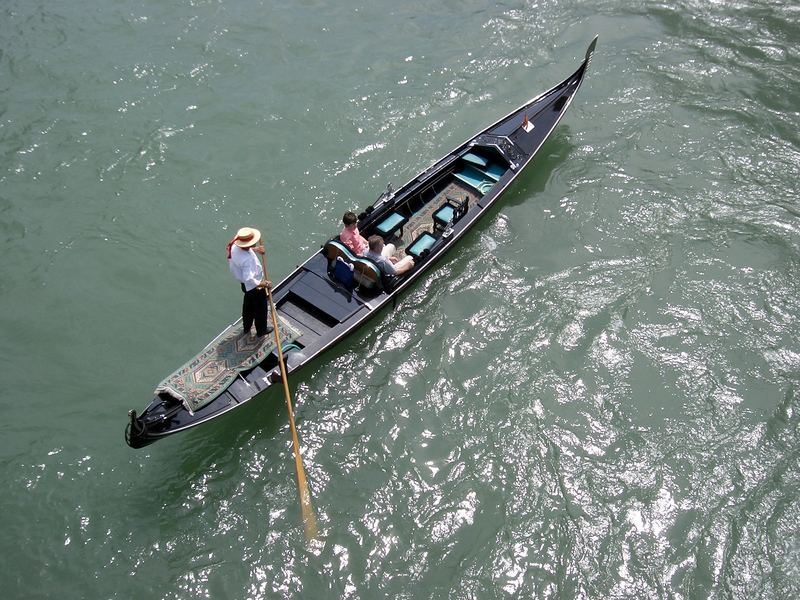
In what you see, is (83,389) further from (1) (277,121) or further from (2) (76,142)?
(1) (277,121)

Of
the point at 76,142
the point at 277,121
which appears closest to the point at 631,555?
the point at 277,121

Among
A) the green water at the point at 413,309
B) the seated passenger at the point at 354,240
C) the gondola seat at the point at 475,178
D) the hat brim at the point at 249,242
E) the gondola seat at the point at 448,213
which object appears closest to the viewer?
the green water at the point at 413,309

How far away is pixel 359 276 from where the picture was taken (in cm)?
862

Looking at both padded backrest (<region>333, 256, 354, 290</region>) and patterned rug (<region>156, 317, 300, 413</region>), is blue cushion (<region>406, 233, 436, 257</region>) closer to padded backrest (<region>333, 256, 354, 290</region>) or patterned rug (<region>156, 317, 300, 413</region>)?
padded backrest (<region>333, 256, 354, 290</region>)

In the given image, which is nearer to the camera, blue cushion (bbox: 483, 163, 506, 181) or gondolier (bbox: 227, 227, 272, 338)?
gondolier (bbox: 227, 227, 272, 338)

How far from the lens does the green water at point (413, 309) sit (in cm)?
689

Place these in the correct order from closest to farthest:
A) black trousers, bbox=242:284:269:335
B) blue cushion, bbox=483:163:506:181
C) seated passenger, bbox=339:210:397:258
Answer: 1. black trousers, bbox=242:284:269:335
2. seated passenger, bbox=339:210:397:258
3. blue cushion, bbox=483:163:506:181

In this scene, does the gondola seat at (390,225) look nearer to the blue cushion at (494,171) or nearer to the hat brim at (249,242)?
the blue cushion at (494,171)

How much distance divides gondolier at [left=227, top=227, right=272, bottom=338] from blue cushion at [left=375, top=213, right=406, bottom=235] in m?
2.71

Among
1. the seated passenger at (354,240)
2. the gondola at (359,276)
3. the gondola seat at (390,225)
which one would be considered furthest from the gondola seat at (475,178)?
the seated passenger at (354,240)

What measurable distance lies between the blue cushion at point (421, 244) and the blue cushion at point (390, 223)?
0.43 meters

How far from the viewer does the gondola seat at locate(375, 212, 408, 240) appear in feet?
32.0

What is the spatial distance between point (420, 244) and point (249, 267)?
3.18 m

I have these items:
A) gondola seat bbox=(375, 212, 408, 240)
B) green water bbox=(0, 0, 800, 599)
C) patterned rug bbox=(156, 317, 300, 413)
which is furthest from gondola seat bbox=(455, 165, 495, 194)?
patterned rug bbox=(156, 317, 300, 413)
